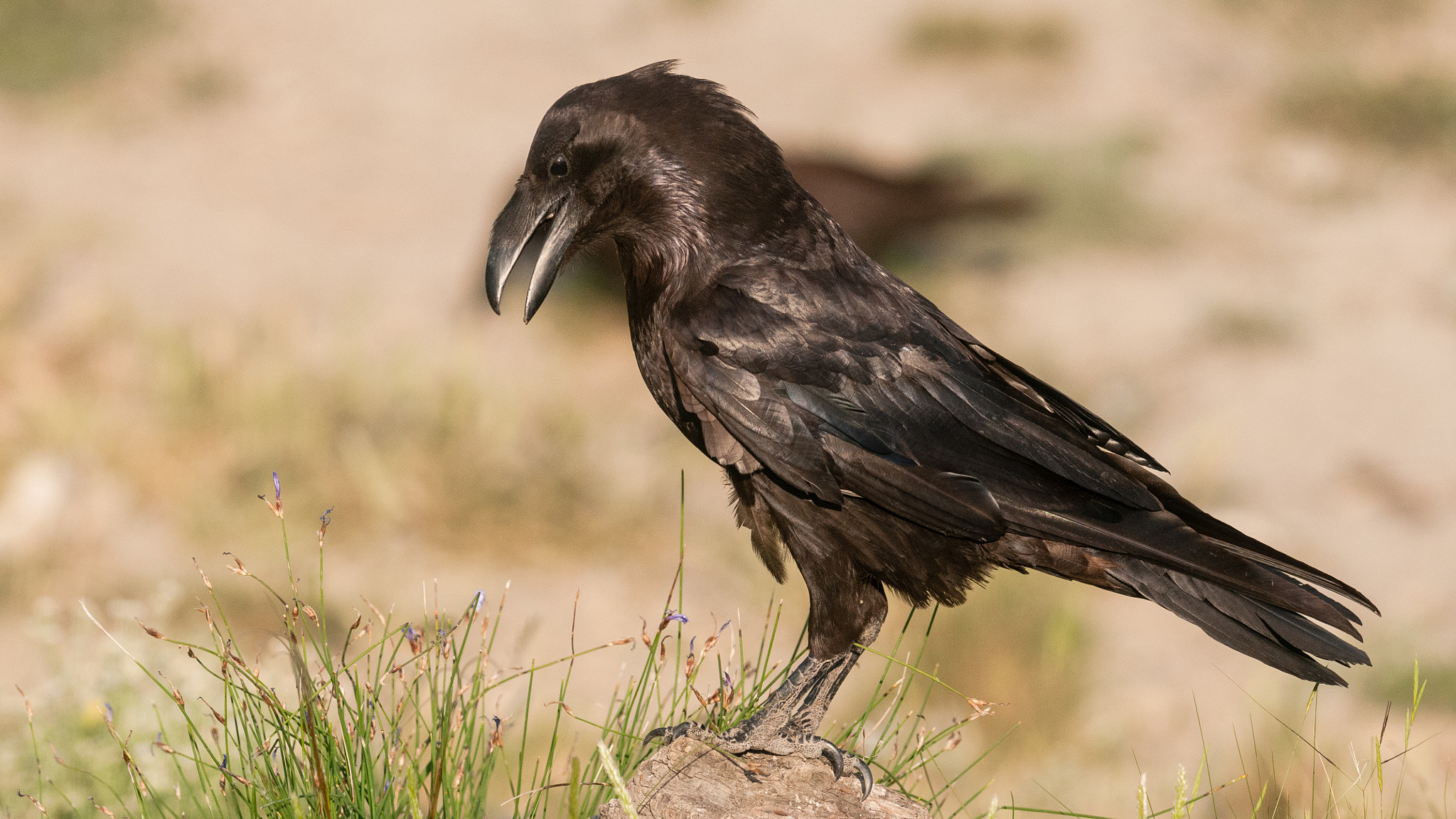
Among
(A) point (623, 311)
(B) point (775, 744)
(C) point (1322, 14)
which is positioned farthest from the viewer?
(C) point (1322, 14)

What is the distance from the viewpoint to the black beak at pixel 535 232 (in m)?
2.87

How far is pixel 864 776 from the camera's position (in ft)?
9.46

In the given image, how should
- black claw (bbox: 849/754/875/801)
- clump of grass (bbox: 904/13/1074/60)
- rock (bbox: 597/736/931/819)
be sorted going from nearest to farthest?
1. rock (bbox: 597/736/931/819)
2. black claw (bbox: 849/754/875/801)
3. clump of grass (bbox: 904/13/1074/60)

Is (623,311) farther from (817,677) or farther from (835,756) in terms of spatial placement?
(835,756)

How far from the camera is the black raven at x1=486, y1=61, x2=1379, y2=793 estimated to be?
2666 mm

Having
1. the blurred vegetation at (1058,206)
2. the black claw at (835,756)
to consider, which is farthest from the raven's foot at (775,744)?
the blurred vegetation at (1058,206)

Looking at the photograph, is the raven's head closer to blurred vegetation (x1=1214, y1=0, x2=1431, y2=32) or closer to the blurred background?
the blurred background

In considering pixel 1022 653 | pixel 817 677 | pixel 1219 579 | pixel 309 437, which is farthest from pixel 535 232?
pixel 309 437

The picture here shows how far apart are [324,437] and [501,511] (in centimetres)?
122

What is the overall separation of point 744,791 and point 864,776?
0.93ft

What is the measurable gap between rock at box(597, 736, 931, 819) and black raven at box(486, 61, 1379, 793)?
0.05 m

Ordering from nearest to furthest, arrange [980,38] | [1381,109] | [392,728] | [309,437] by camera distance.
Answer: [392,728], [309,437], [1381,109], [980,38]

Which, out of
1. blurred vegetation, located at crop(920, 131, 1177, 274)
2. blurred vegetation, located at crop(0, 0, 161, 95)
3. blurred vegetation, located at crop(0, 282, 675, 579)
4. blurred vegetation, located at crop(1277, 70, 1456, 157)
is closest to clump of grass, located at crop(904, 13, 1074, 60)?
blurred vegetation, located at crop(920, 131, 1177, 274)

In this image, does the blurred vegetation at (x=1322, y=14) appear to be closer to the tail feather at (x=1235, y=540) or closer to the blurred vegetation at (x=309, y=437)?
the blurred vegetation at (x=309, y=437)
